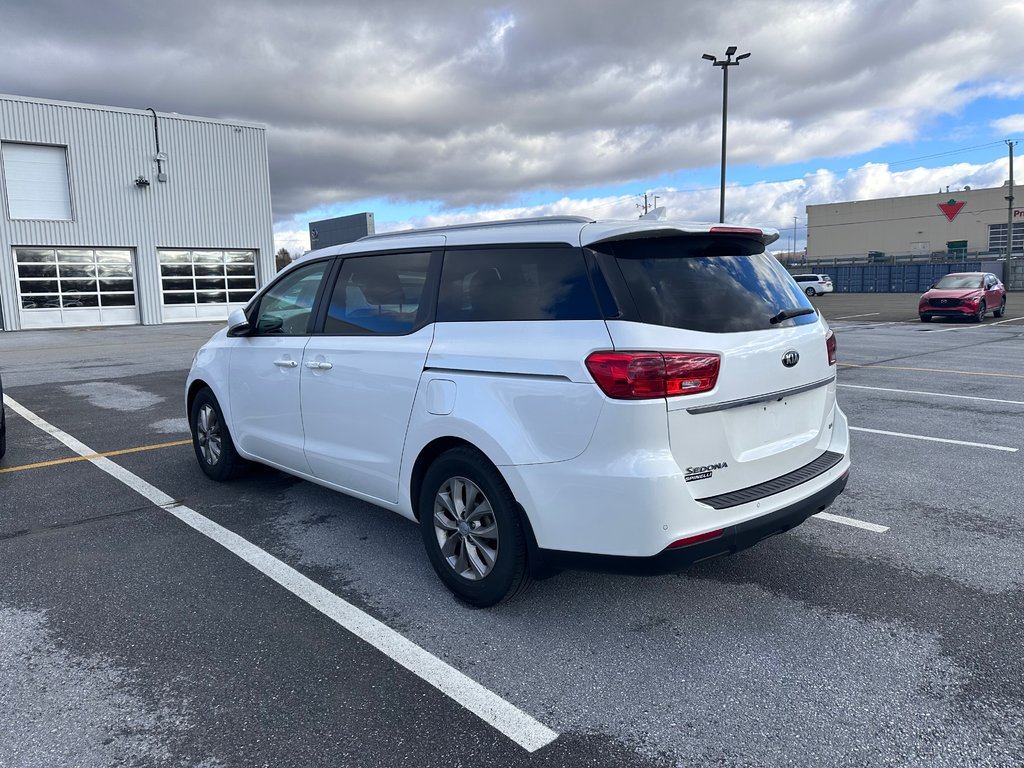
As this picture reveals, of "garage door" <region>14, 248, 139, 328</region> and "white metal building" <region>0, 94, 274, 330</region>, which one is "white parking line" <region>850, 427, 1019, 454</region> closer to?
"white metal building" <region>0, 94, 274, 330</region>

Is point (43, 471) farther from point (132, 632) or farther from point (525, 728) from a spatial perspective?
point (525, 728)

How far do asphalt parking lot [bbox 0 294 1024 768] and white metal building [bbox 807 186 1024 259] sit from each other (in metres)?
70.9

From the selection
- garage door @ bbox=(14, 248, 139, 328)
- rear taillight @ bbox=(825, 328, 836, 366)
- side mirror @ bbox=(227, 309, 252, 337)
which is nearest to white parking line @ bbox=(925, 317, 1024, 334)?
rear taillight @ bbox=(825, 328, 836, 366)

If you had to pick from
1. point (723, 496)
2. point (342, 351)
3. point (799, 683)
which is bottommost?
point (799, 683)

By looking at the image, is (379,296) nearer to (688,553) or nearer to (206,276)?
(688,553)

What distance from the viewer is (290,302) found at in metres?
4.74

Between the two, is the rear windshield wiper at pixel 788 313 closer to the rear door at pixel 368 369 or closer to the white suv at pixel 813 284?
the rear door at pixel 368 369

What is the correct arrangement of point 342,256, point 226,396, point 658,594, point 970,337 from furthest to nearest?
point 970,337 < point 226,396 < point 342,256 < point 658,594

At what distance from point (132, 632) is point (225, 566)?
0.74m

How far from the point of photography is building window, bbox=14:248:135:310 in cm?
2527

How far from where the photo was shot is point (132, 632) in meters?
3.32

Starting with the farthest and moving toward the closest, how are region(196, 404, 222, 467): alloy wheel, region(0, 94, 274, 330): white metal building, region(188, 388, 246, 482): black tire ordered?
region(0, 94, 274, 330): white metal building < region(196, 404, 222, 467): alloy wheel < region(188, 388, 246, 482): black tire

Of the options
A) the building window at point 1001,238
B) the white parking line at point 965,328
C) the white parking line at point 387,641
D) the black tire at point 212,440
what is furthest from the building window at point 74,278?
the building window at point 1001,238

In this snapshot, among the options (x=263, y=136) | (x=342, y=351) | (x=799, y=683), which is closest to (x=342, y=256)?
(x=342, y=351)
